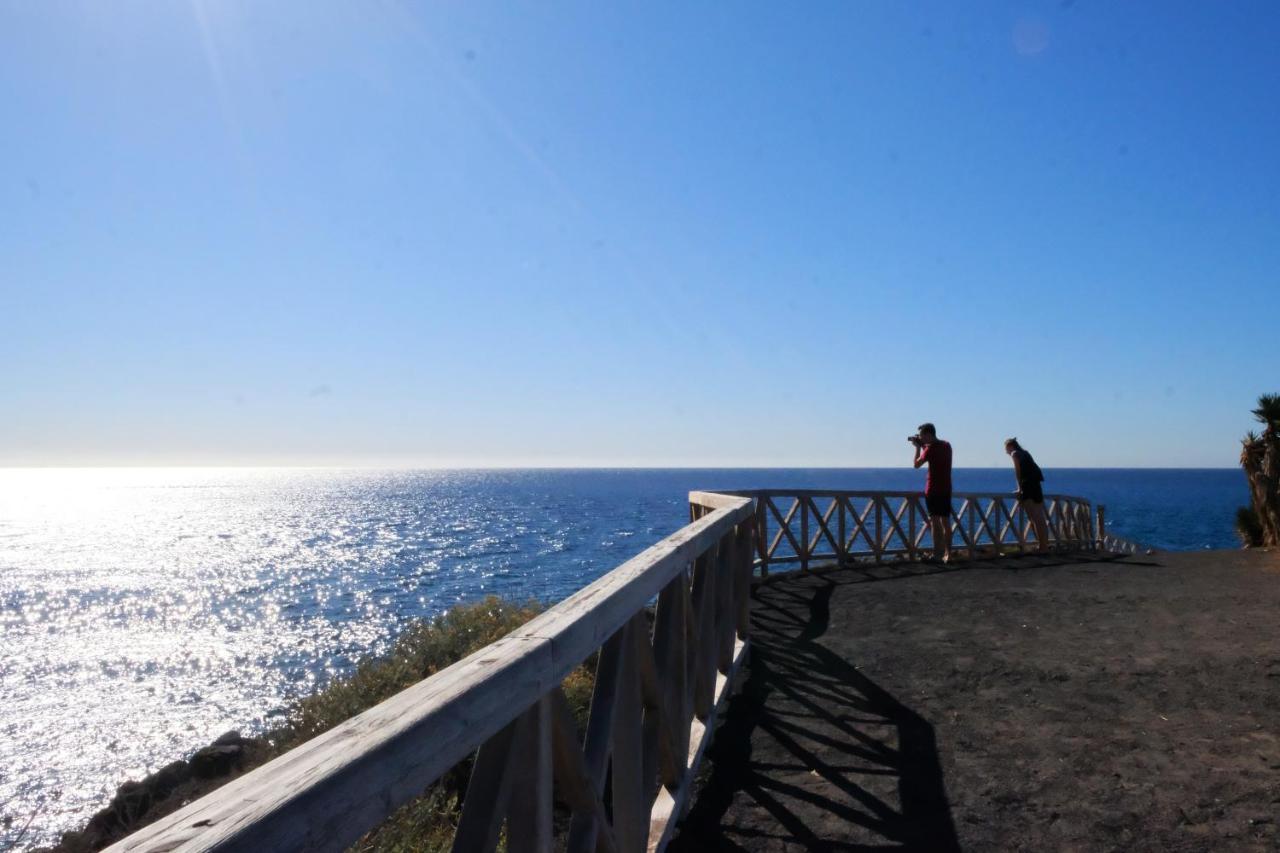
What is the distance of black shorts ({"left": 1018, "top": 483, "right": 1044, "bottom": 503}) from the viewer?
548 inches

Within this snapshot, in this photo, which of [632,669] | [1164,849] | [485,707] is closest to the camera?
[485,707]

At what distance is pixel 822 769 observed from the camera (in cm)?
455

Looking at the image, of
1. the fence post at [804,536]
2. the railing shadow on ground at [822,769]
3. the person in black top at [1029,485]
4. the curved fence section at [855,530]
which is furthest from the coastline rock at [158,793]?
the person in black top at [1029,485]

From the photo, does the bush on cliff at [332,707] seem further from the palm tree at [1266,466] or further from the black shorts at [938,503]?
the palm tree at [1266,466]

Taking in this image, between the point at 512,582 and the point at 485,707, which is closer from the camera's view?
the point at 485,707

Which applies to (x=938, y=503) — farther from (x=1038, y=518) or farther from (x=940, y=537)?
(x=1038, y=518)

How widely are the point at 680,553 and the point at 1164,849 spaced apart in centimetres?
226

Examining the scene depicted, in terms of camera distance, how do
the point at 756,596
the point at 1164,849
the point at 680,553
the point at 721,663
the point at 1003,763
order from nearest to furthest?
the point at 1164,849 → the point at 680,553 → the point at 1003,763 → the point at 721,663 → the point at 756,596

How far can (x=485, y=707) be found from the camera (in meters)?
1.69

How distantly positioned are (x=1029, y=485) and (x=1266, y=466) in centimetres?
422

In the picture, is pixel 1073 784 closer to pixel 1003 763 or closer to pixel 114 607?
pixel 1003 763

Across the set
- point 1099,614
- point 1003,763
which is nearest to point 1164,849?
point 1003,763

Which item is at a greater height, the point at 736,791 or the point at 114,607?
the point at 736,791

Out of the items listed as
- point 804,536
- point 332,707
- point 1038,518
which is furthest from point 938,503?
point 332,707
